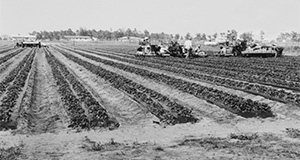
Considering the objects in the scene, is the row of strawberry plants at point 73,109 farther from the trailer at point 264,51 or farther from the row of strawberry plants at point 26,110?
the trailer at point 264,51

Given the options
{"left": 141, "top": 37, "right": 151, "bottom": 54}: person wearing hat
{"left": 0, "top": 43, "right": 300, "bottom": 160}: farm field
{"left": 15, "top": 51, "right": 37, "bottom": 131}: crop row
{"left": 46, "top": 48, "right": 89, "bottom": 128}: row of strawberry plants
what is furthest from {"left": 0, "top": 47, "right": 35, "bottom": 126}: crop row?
{"left": 141, "top": 37, "right": 151, "bottom": 54}: person wearing hat

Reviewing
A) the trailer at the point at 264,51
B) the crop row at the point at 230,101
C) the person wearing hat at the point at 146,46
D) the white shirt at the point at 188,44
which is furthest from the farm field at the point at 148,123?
the person wearing hat at the point at 146,46

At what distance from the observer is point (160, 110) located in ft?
32.0

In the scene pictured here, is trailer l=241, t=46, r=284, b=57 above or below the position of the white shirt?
below

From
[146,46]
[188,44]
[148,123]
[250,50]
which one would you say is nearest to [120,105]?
[148,123]

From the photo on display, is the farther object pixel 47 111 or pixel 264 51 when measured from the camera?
pixel 264 51

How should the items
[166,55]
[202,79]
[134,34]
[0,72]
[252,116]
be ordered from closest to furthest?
1. [252,116]
2. [202,79]
3. [0,72]
4. [166,55]
5. [134,34]

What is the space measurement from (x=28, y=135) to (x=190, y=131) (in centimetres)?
381

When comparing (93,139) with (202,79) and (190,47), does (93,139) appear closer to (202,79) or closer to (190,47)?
(202,79)

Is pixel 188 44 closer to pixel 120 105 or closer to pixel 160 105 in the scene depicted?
pixel 120 105

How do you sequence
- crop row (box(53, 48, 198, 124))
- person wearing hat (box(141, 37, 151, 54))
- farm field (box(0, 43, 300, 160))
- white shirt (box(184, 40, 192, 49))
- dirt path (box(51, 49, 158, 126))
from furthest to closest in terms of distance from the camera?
person wearing hat (box(141, 37, 151, 54)), white shirt (box(184, 40, 192, 49)), dirt path (box(51, 49, 158, 126)), crop row (box(53, 48, 198, 124)), farm field (box(0, 43, 300, 160))

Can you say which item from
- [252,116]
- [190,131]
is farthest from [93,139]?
[252,116]

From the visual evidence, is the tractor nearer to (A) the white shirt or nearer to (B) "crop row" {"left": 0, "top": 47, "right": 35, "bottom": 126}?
(A) the white shirt

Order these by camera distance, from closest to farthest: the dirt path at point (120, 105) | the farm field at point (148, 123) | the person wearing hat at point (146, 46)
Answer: the farm field at point (148, 123) → the dirt path at point (120, 105) → the person wearing hat at point (146, 46)
